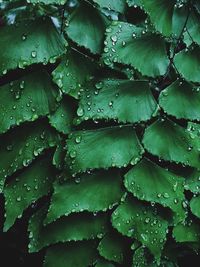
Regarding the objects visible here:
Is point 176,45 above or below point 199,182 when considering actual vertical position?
above

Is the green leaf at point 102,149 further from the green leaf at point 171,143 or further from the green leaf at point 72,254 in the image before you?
the green leaf at point 72,254

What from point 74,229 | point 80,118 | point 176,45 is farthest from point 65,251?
point 176,45

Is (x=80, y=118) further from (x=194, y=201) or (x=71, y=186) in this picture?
(x=194, y=201)

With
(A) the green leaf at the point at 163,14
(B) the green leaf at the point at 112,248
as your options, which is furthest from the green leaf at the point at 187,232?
(A) the green leaf at the point at 163,14

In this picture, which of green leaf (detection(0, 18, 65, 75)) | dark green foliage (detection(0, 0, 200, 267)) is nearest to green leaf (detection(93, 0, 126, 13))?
dark green foliage (detection(0, 0, 200, 267))

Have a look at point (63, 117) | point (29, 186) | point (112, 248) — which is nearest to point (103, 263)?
point (112, 248)

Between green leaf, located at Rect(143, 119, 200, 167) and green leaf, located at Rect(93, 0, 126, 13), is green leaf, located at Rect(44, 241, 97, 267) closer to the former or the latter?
green leaf, located at Rect(143, 119, 200, 167)
